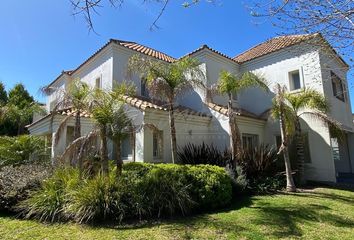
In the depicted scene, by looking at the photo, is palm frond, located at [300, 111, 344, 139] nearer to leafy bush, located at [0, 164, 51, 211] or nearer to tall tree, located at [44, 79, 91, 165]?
tall tree, located at [44, 79, 91, 165]

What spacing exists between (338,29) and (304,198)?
26.8 ft

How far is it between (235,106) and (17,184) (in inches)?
618

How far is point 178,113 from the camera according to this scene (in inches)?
660

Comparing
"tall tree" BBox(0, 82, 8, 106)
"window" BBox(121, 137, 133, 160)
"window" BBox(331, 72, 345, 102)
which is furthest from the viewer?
"tall tree" BBox(0, 82, 8, 106)

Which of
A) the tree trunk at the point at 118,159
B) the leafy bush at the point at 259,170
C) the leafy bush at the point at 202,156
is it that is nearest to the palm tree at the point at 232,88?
the leafy bush at the point at 259,170

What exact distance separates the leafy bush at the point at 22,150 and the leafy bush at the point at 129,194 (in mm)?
7117

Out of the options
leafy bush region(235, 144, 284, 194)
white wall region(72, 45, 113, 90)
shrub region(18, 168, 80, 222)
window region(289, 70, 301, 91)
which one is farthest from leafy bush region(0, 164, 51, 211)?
window region(289, 70, 301, 91)

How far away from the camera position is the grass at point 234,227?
7.61 metres

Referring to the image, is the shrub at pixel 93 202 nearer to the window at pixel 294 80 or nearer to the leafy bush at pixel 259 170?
the leafy bush at pixel 259 170

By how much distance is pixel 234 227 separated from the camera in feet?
26.9

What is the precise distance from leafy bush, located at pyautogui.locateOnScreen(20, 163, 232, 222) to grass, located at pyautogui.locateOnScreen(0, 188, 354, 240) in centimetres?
51

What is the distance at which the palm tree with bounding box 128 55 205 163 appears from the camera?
12852 millimetres

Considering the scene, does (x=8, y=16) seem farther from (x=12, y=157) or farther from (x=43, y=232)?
(x=12, y=157)

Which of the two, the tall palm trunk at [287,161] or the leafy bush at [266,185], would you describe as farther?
the tall palm trunk at [287,161]
